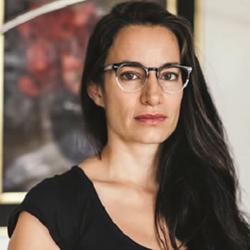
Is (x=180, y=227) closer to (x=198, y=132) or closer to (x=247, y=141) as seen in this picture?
(x=198, y=132)

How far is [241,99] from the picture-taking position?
86.2 inches

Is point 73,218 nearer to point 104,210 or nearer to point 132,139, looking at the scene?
point 104,210

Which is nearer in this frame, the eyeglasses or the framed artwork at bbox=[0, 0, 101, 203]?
the eyeglasses

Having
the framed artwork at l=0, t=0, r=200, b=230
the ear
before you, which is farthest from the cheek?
the framed artwork at l=0, t=0, r=200, b=230

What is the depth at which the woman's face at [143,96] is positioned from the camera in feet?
3.97

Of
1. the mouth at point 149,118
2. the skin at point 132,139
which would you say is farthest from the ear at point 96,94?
the mouth at point 149,118

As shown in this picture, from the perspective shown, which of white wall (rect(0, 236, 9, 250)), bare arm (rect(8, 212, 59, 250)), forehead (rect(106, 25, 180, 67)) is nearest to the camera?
bare arm (rect(8, 212, 59, 250))

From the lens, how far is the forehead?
123 cm

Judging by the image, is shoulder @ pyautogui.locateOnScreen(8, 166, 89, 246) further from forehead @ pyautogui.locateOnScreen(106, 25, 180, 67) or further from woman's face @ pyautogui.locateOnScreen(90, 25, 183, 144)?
forehead @ pyautogui.locateOnScreen(106, 25, 180, 67)

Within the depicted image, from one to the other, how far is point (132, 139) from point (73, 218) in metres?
0.21

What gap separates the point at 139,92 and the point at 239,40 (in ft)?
3.50

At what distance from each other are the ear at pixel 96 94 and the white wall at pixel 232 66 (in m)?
0.91

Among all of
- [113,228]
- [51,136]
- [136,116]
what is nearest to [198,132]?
[136,116]

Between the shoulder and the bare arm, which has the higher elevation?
the shoulder
